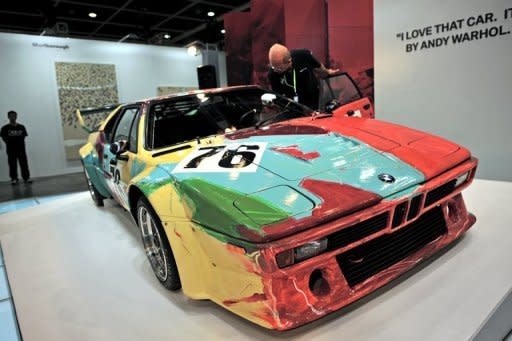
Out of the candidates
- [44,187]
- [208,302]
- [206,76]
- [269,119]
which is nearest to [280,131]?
[269,119]

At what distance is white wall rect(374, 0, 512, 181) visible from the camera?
139 inches

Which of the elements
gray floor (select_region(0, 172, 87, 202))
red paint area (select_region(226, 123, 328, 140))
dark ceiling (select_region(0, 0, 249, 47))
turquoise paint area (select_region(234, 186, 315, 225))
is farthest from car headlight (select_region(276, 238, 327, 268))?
dark ceiling (select_region(0, 0, 249, 47))

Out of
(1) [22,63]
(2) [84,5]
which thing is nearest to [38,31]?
(2) [84,5]

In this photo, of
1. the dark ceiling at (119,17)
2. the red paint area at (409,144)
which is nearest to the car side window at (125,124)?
the red paint area at (409,144)

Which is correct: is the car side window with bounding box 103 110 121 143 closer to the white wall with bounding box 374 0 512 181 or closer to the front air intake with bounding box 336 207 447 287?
the front air intake with bounding box 336 207 447 287

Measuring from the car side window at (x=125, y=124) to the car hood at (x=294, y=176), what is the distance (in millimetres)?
1082

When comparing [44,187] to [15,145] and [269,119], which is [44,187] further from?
[269,119]

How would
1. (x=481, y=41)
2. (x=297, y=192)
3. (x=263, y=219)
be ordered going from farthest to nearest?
(x=481, y=41) → (x=297, y=192) → (x=263, y=219)

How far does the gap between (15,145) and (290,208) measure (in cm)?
837

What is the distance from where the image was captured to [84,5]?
945 cm

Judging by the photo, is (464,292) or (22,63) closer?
(464,292)

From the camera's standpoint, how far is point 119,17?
34.8 feet

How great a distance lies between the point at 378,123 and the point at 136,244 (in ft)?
6.61

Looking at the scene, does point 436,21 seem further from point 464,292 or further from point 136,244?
point 136,244
